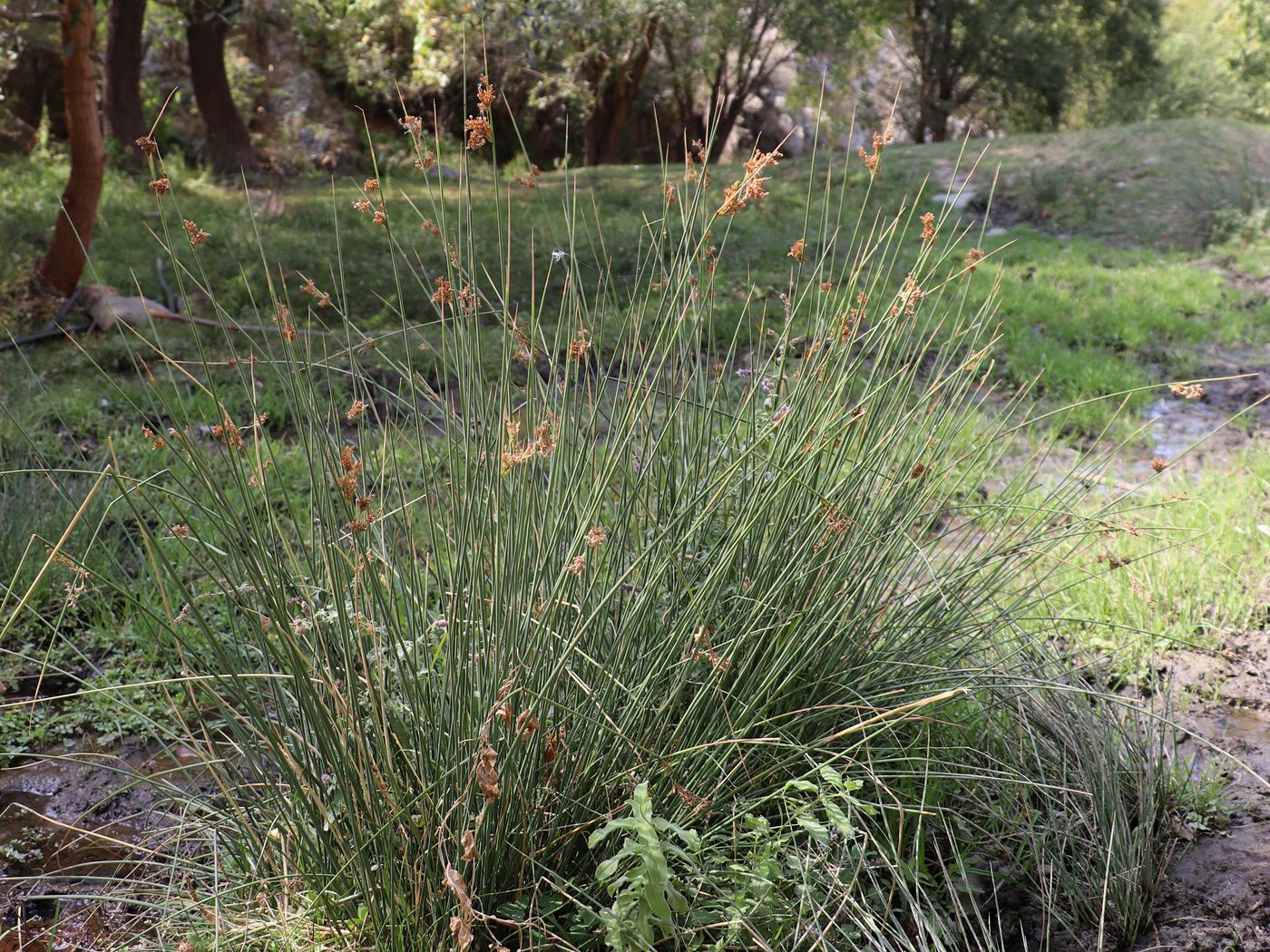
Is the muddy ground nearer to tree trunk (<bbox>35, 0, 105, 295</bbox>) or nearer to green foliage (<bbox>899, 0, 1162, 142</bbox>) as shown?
tree trunk (<bbox>35, 0, 105, 295</bbox>)

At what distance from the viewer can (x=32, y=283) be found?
5.86 meters

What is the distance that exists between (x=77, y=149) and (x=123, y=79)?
4.00m

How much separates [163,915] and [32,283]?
5.14 meters

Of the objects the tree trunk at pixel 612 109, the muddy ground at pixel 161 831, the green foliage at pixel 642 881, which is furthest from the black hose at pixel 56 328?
the tree trunk at pixel 612 109

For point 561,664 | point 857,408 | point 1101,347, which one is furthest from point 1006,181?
point 561,664

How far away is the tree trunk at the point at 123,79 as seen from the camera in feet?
27.9

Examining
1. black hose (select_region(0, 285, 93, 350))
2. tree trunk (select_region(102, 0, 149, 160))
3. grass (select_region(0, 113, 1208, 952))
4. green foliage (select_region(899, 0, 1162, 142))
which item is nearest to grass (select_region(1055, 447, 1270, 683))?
grass (select_region(0, 113, 1208, 952))

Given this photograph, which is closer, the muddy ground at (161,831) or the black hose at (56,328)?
the muddy ground at (161,831)

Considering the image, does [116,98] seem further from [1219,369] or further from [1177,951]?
[1177,951]

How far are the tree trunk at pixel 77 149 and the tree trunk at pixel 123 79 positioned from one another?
318cm

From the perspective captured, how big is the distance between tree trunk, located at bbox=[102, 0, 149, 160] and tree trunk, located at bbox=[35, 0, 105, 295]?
3.18 meters

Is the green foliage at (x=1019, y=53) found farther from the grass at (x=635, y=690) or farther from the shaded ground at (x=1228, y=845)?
the grass at (x=635, y=690)

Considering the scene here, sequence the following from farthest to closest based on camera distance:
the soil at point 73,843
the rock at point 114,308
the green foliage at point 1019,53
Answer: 1. the green foliage at point 1019,53
2. the rock at point 114,308
3. the soil at point 73,843

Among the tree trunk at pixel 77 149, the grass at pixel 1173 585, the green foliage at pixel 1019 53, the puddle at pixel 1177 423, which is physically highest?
the green foliage at pixel 1019 53
